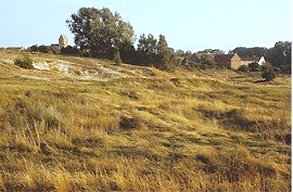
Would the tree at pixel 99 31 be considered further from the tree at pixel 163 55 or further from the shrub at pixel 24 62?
the shrub at pixel 24 62

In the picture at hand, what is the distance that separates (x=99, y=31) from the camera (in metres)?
50.0

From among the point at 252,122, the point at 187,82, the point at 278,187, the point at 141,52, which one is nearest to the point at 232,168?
the point at 278,187

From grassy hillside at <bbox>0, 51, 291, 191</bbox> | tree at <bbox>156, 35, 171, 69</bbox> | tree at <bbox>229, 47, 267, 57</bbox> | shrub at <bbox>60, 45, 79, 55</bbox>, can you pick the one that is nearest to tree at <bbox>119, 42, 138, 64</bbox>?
tree at <bbox>156, 35, 171, 69</bbox>

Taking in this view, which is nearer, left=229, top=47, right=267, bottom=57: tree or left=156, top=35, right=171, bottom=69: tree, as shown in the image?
left=156, top=35, right=171, bottom=69: tree

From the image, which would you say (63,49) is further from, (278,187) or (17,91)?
(278,187)

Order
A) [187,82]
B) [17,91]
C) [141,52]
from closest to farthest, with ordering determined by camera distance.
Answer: [17,91] → [187,82] → [141,52]

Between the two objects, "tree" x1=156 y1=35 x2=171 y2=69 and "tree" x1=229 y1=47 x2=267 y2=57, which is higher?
"tree" x1=156 y1=35 x2=171 y2=69

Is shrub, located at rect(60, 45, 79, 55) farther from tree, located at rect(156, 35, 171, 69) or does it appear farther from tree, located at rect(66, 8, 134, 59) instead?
tree, located at rect(156, 35, 171, 69)

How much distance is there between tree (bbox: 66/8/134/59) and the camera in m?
49.5

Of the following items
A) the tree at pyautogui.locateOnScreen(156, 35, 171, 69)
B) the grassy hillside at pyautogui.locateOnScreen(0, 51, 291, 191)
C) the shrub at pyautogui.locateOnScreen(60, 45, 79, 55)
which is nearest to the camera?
the grassy hillside at pyautogui.locateOnScreen(0, 51, 291, 191)

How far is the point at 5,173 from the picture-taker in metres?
5.27

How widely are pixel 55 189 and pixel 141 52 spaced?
43.9 meters

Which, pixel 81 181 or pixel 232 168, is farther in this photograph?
pixel 232 168

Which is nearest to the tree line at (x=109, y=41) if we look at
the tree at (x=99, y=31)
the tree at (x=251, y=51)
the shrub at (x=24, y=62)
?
the tree at (x=99, y=31)
